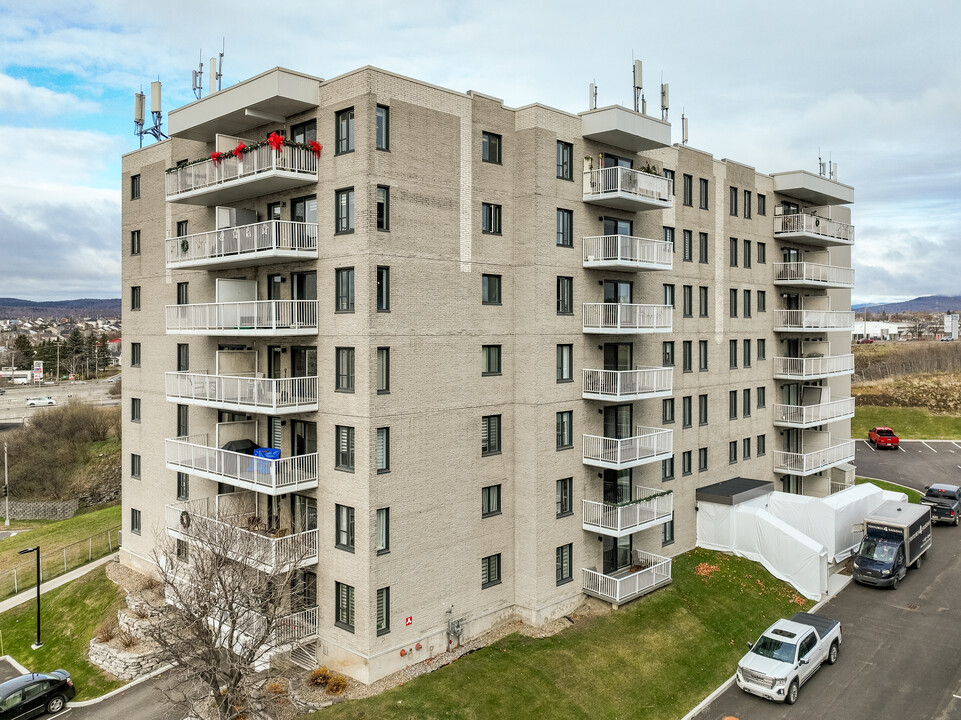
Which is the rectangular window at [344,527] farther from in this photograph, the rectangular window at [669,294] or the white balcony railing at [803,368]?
the white balcony railing at [803,368]

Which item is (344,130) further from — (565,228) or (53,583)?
(53,583)

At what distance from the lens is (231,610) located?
61.3 feet

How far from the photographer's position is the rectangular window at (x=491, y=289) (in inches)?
976

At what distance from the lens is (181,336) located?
29.6 metres

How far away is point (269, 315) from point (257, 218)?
14.3ft

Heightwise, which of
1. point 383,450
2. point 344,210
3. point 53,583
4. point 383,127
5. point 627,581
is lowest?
point 53,583

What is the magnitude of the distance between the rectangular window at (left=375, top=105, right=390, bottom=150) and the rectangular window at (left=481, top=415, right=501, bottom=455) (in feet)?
33.7

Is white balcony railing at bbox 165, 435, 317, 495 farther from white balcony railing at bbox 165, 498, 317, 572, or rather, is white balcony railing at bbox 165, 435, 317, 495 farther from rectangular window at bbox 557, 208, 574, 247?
rectangular window at bbox 557, 208, 574, 247

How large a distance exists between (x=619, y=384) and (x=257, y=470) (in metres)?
13.7

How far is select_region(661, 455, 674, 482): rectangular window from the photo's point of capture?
31008mm

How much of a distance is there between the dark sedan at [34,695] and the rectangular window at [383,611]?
12.5 meters

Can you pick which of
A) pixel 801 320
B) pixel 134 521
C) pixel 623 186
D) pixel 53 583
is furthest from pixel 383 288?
pixel 801 320

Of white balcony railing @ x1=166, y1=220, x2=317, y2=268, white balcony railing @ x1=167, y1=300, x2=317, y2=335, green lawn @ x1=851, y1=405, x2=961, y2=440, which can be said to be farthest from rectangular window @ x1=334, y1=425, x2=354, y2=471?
green lawn @ x1=851, y1=405, x2=961, y2=440

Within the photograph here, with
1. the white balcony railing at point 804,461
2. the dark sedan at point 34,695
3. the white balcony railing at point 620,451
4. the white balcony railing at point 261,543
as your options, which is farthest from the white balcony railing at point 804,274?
the dark sedan at point 34,695
